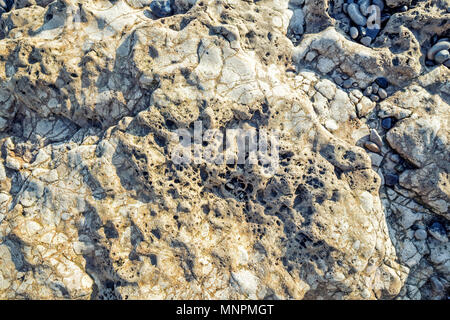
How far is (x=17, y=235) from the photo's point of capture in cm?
277

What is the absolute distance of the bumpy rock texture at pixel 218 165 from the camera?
2.74 metres

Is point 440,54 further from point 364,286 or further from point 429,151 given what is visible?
point 364,286

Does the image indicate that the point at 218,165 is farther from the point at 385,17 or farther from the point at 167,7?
the point at 385,17

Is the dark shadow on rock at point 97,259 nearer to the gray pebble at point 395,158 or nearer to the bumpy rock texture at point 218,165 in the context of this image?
the bumpy rock texture at point 218,165

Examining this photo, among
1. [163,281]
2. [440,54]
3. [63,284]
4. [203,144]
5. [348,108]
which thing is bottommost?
[63,284]

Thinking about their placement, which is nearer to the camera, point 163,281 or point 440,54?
point 163,281

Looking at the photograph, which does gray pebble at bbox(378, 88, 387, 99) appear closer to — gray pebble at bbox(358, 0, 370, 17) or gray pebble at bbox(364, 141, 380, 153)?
gray pebble at bbox(364, 141, 380, 153)

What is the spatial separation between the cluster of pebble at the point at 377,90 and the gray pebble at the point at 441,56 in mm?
640

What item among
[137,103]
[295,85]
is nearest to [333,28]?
[295,85]

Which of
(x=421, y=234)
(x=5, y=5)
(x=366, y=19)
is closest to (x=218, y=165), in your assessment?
(x=421, y=234)

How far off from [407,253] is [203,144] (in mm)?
2519

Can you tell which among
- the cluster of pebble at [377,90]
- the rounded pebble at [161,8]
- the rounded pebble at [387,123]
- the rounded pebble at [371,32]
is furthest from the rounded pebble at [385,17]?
the rounded pebble at [161,8]

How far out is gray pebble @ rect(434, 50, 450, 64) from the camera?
3.29 metres

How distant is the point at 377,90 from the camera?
10.9 ft
